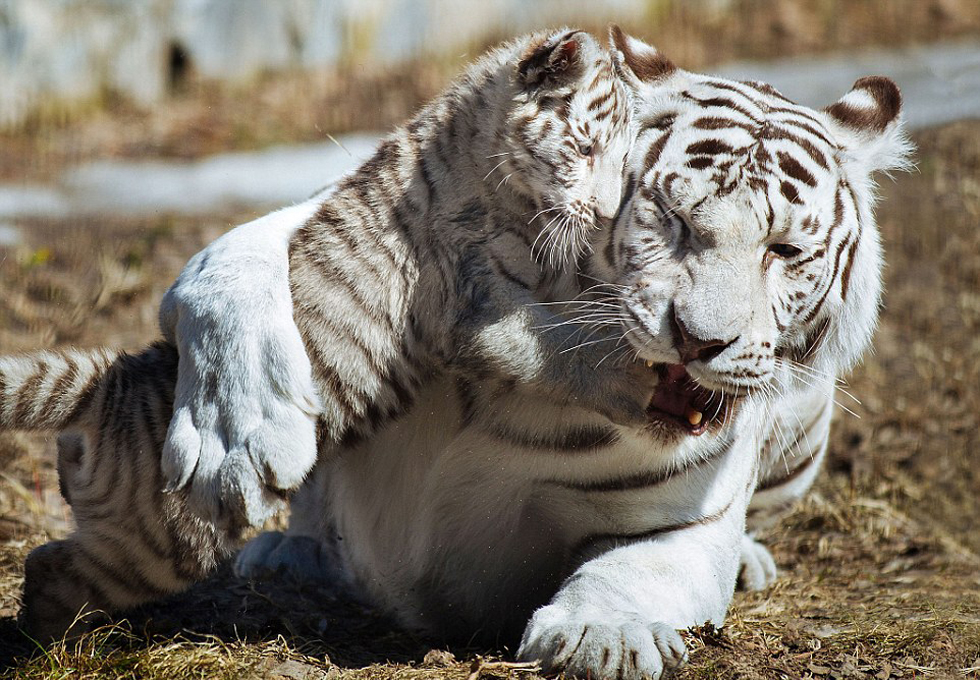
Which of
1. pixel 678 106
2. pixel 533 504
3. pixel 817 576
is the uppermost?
pixel 678 106

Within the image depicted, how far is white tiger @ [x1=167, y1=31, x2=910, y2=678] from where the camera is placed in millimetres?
2004

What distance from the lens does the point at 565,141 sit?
7.18ft

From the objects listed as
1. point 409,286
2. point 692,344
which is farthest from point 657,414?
point 409,286

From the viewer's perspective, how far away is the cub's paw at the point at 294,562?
289 centimetres

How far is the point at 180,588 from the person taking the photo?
90.4 inches

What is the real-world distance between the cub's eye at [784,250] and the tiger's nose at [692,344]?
0.22m

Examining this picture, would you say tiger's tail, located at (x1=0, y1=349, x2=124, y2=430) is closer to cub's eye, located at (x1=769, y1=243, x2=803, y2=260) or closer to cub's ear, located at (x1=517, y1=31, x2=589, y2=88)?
cub's ear, located at (x1=517, y1=31, x2=589, y2=88)

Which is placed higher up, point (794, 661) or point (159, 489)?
point (159, 489)

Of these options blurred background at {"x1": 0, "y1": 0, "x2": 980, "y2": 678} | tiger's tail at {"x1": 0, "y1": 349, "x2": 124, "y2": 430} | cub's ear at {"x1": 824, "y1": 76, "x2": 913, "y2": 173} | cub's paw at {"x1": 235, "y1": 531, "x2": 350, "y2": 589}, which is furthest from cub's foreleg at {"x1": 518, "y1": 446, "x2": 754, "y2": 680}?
tiger's tail at {"x1": 0, "y1": 349, "x2": 124, "y2": 430}

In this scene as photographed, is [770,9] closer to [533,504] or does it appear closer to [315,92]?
[315,92]

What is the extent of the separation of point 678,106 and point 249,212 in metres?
3.30

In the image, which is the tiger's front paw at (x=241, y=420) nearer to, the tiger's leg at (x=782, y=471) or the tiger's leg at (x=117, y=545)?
the tiger's leg at (x=117, y=545)

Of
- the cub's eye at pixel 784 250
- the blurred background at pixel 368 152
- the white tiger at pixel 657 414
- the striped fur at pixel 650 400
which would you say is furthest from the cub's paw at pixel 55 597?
the cub's eye at pixel 784 250

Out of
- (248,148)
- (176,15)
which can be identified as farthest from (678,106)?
(176,15)
